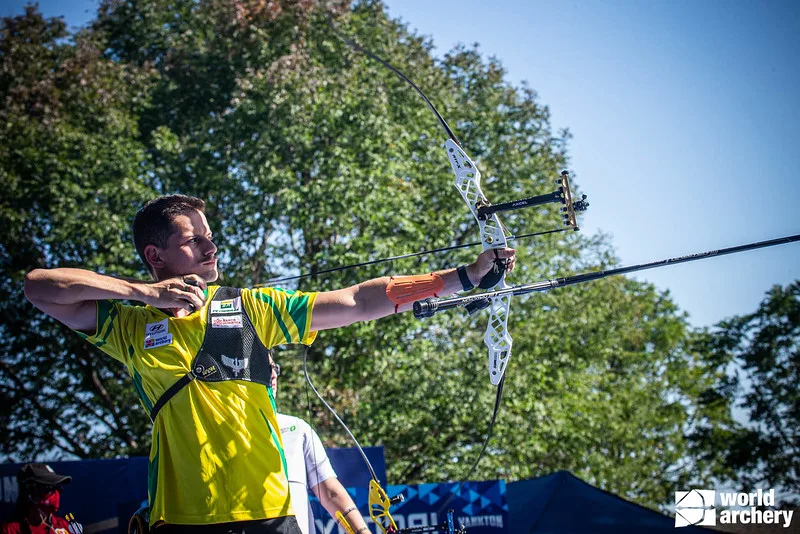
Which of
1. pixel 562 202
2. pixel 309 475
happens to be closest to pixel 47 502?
pixel 309 475

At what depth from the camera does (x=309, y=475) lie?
4406mm

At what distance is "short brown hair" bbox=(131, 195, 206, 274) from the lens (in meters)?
2.68

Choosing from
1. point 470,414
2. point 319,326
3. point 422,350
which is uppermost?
point 422,350

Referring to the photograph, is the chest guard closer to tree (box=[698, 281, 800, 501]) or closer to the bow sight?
the bow sight

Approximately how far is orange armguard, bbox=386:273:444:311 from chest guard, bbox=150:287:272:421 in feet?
1.53

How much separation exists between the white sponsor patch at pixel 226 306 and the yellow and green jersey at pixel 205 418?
2 cm

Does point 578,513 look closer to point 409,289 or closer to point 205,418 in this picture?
point 409,289

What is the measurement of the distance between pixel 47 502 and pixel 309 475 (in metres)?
2.38

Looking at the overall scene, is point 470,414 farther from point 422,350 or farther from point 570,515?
point 570,515

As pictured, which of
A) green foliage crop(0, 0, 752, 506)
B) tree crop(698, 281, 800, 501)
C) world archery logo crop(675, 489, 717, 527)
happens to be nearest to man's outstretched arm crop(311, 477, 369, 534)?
world archery logo crop(675, 489, 717, 527)

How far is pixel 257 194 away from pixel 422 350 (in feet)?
12.6

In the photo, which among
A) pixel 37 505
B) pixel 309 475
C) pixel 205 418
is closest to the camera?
pixel 205 418

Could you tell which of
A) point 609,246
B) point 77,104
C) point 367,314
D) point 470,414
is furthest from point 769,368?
point 367,314

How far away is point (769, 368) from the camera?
22422 millimetres
